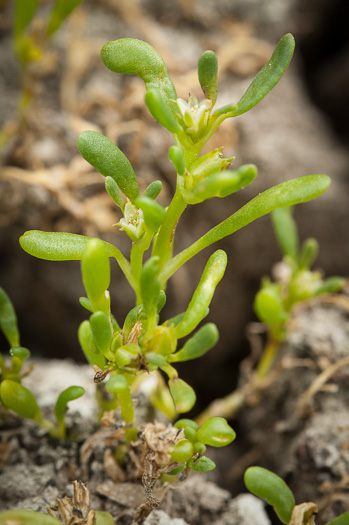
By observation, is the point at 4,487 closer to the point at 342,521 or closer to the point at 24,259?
the point at 342,521

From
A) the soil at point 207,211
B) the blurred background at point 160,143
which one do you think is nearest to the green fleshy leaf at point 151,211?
the soil at point 207,211

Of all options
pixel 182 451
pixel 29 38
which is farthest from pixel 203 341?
pixel 29 38

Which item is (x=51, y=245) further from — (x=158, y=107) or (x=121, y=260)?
(x=158, y=107)

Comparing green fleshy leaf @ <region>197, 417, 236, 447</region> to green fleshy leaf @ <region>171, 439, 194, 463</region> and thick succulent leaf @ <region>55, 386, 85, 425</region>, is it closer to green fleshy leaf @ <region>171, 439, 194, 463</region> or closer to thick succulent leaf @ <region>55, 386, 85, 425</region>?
green fleshy leaf @ <region>171, 439, 194, 463</region>

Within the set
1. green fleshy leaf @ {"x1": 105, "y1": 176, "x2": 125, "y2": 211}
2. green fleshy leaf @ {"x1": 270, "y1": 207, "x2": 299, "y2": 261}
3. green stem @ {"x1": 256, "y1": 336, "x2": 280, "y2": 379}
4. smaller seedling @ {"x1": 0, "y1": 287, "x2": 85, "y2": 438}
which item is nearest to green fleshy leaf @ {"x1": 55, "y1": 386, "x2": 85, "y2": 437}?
smaller seedling @ {"x1": 0, "y1": 287, "x2": 85, "y2": 438}

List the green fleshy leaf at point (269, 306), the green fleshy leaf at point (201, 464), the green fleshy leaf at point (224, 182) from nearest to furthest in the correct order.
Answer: the green fleshy leaf at point (224, 182)
the green fleshy leaf at point (201, 464)
the green fleshy leaf at point (269, 306)

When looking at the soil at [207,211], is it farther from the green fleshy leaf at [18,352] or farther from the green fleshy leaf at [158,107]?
the green fleshy leaf at [158,107]

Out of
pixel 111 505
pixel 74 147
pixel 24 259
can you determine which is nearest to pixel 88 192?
pixel 74 147
